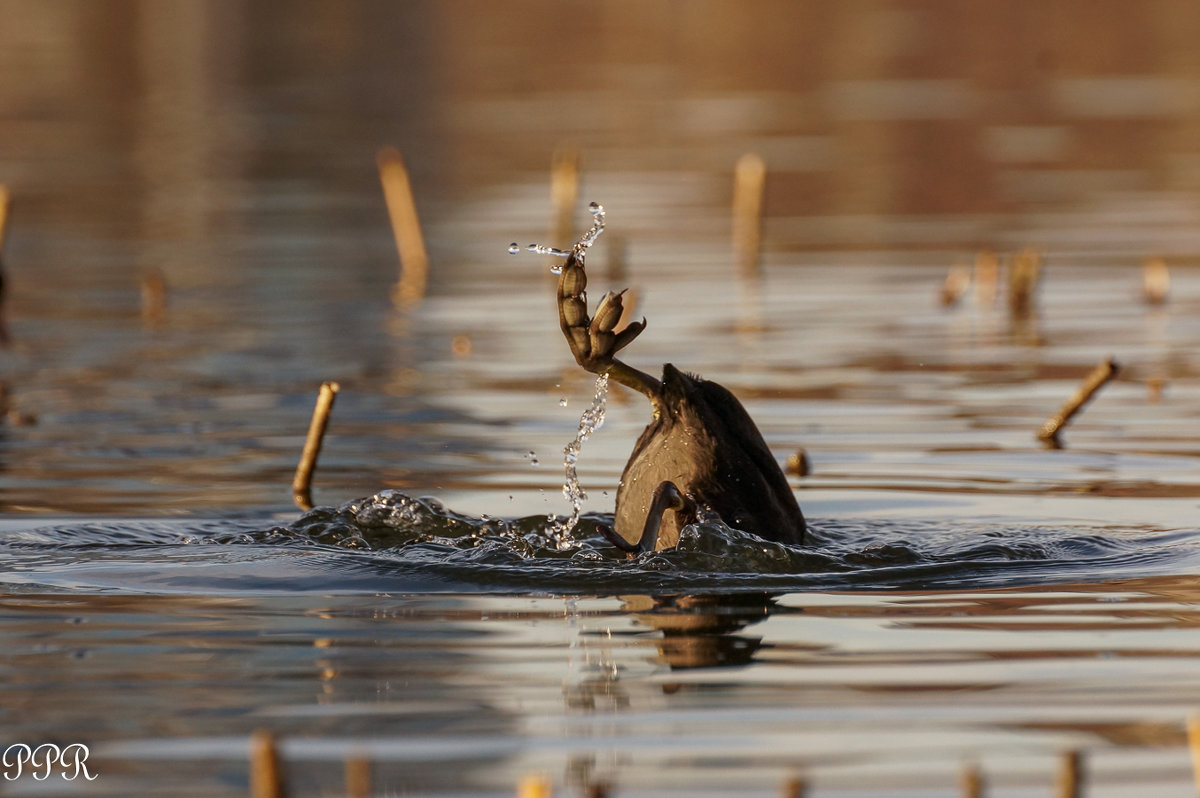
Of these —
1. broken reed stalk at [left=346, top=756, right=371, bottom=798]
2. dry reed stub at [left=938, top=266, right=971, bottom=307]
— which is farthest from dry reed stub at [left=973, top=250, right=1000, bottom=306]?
broken reed stalk at [left=346, top=756, right=371, bottom=798]

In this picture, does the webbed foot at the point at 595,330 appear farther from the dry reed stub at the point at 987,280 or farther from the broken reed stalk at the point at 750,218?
the broken reed stalk at the point at 750,218

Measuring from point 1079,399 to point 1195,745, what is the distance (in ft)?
18.1

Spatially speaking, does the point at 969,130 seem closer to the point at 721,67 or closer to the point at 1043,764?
the point at 721,67

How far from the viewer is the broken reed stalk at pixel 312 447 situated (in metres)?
9.13

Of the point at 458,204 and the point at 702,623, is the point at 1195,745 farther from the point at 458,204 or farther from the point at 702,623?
the point at 458,204

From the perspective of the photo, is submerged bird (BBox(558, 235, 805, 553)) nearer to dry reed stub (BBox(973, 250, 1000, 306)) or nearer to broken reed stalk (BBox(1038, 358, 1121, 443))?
broken reed stalk (BBox(1038, 358, 1121, 443))

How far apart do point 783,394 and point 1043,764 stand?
7190 mm

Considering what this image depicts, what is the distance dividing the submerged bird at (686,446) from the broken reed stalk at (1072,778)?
2.63 meters

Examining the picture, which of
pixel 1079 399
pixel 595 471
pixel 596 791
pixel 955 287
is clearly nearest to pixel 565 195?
pixel 955 287

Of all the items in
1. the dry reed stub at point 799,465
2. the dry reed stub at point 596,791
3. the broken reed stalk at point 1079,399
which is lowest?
the dry reed stub at point 596,791

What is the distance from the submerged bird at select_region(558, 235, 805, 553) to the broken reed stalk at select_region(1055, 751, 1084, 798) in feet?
8.62

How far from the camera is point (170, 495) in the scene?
378 inches

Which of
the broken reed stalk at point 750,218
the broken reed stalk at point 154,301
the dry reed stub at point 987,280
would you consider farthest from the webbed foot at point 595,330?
the broken reed stalk at point 750,218

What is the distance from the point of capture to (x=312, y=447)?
9.32 metres
